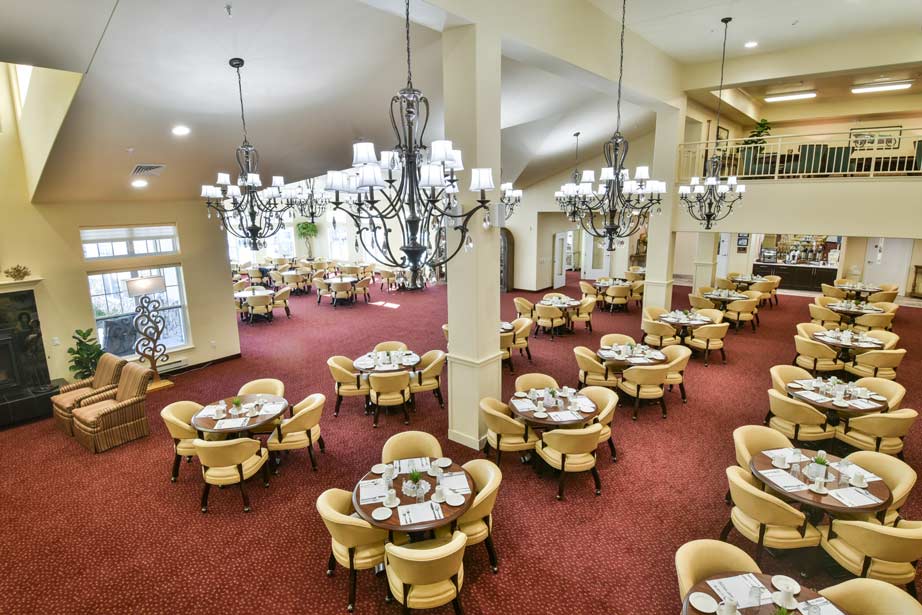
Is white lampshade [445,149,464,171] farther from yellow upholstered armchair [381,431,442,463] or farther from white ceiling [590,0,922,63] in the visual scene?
white ceiling [590,0,922,63]

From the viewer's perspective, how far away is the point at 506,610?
3.59 meters

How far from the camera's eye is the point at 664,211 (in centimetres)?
1014

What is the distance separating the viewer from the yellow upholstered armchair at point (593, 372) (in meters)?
6.95

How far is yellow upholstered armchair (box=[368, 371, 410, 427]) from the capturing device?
6.27 meters

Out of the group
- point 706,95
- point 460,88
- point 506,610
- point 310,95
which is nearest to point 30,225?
point 310,95

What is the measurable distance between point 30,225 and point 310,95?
4.89 m

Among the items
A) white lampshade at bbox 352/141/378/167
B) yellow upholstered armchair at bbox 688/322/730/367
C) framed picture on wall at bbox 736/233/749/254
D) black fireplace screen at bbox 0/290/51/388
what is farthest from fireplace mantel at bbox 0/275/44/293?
framed picture on wall at bbox 736/233/749/254

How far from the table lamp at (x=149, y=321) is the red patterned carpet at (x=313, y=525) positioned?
3.44 feet

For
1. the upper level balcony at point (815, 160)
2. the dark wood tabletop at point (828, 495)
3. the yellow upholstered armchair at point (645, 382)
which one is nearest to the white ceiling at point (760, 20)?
the upper level balcony at point (815, 160)

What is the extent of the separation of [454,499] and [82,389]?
640 cm

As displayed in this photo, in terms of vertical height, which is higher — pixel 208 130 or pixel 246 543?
pixel 208 130

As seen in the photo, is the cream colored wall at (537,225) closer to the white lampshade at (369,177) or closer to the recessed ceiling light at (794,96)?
the recessed ceiling light at (794,96)

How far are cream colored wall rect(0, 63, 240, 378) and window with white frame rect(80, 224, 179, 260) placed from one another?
14 centimetres

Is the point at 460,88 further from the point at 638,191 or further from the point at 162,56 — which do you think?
the point at 162,56
